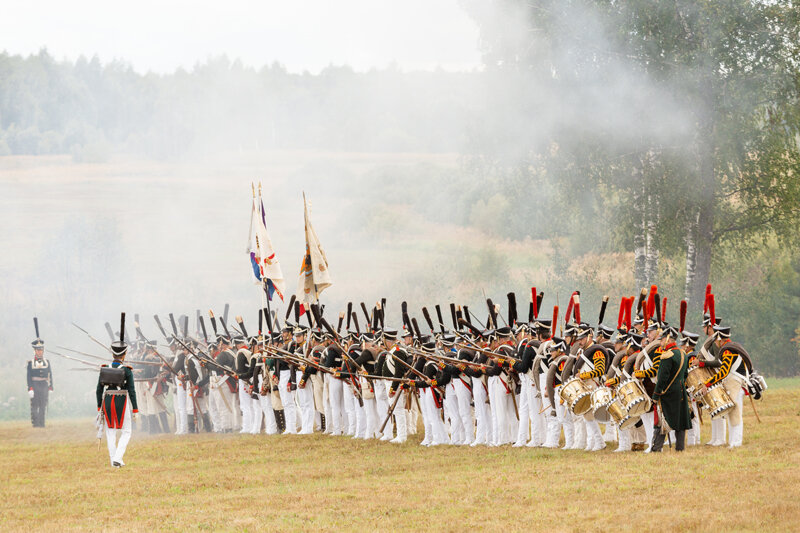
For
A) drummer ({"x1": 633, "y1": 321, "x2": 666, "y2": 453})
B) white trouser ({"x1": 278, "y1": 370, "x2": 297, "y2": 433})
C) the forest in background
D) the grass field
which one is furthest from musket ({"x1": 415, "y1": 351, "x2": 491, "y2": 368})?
the forest in background

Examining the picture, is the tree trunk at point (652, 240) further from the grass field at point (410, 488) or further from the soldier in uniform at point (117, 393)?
the soldier in uniform at point (117, 393)

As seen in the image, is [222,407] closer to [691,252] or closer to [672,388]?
[672,388]

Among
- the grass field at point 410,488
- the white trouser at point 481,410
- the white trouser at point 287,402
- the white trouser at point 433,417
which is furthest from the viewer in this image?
the white trouser at point 287,402

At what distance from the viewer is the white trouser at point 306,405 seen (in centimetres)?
2044

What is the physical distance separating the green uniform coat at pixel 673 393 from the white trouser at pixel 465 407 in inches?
155

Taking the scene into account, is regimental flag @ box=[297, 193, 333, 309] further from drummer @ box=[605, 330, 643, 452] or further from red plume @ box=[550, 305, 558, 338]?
drummer @ box=[605, 330, 643, 452]

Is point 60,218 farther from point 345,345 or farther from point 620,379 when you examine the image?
point 620,379

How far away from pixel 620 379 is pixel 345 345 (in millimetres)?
6733

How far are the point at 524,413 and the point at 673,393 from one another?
9.07 feet

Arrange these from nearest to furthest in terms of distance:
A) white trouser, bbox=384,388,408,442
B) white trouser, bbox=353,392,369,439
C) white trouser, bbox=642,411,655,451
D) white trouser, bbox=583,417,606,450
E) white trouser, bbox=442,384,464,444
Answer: white trouser, bbox=642,411,655,451 → white trouser, bbox=583,417,606,450 → white trouser, bbox=442,384,464,444 → white trouser, bbox=384,388,408,442 → white trouser, bbox=353,392,369,439

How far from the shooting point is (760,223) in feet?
96.1

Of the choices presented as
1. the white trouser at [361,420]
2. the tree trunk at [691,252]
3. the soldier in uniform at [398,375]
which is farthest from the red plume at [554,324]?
the tree trunk at [691,252]

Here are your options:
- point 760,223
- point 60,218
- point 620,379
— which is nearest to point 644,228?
point 760,223

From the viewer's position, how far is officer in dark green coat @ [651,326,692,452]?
14.2 m
